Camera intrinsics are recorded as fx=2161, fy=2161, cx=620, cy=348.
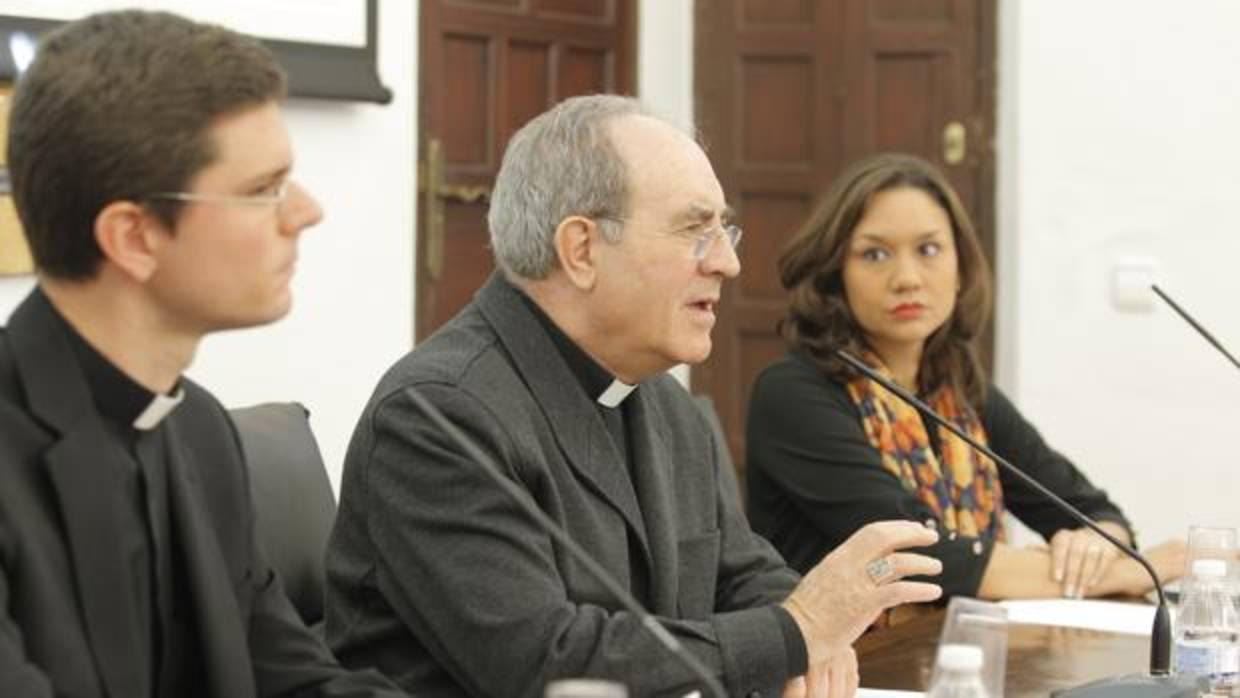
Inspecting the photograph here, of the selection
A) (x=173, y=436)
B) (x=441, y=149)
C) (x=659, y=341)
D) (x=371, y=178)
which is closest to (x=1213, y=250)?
(x=441, y=149)

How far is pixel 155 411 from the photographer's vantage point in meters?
1.68

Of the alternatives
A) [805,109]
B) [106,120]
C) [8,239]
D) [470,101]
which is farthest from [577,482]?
[805,109]

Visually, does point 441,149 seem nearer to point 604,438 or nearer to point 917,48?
point 917,48

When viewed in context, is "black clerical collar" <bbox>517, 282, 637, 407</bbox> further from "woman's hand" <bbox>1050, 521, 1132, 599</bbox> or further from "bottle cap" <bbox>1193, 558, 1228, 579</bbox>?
"woman's hand" <bbox>1050, 521, 1132, 599</bbox>

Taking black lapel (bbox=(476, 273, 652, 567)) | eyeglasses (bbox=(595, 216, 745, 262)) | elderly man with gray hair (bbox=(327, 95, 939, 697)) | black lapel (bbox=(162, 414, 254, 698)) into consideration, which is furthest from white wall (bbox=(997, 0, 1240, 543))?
black lapel (bbox=(162, 414, 254, 698))

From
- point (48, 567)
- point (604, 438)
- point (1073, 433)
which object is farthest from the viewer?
point (1073, 433)

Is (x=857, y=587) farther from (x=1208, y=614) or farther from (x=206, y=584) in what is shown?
(x=206, y=584)

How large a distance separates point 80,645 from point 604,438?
2.37 ft

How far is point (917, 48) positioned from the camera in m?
5.61

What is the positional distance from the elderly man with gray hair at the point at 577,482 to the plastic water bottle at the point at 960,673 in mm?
473

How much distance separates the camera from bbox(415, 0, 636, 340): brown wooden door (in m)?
4.94

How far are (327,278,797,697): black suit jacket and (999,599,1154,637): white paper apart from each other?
57 centimetres

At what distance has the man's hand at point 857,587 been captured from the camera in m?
2.13

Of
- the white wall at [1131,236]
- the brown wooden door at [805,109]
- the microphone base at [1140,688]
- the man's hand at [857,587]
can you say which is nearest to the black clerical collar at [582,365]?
the man's hand at [857,587]
